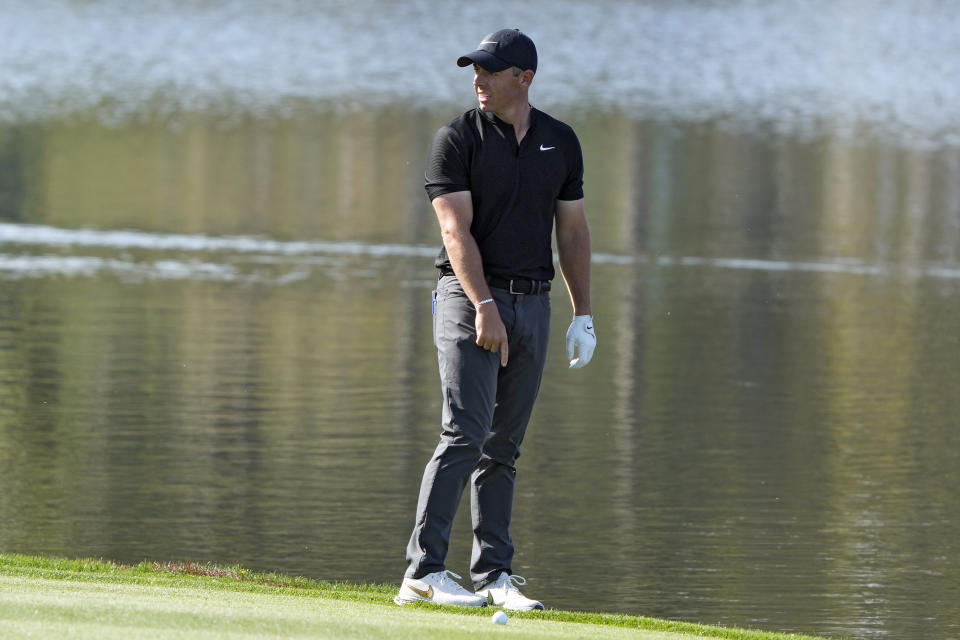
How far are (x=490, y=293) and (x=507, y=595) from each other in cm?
126

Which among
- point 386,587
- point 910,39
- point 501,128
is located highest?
point 910,39

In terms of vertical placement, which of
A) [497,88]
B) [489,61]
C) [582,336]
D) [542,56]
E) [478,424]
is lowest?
[478,424]

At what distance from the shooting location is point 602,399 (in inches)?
548

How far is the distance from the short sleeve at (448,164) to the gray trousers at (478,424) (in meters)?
0.40

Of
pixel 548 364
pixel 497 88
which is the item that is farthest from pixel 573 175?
pixel 548 364

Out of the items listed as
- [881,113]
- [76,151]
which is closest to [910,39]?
[881,113]

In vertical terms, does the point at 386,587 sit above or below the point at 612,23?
below

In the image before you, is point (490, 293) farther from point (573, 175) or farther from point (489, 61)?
point (489, 61)

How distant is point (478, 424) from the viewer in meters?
7.48

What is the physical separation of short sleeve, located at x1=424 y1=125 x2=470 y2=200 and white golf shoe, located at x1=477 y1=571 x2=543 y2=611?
164cm

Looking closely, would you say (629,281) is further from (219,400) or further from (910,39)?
(910,39)

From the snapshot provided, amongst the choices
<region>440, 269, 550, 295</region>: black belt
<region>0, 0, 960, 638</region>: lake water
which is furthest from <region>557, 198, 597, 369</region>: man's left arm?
<region>0, 0, 960, 638</region>: lake water

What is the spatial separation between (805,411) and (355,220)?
11904 mm

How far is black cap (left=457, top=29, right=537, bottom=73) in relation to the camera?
750cm
